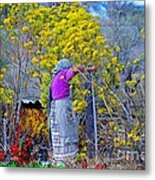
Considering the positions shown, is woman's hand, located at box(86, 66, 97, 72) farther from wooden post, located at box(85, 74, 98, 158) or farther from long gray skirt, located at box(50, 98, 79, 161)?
long gray skirt, located at box(50, 98, 79, 161)

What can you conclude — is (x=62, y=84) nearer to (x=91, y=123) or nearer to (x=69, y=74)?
(x=69, y=74)

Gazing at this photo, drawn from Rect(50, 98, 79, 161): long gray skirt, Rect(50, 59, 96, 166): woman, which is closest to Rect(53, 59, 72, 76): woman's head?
Rect(50, 59, 96, 166): woman

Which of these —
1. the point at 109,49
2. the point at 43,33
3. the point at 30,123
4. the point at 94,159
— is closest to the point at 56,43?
the point at 43,33

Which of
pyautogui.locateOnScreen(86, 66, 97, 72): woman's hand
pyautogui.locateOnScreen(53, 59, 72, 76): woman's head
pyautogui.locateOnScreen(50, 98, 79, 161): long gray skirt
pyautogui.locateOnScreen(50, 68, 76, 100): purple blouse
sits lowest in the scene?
pyautogui.locateOnScreen(50, 98, 79, 161): long gray skirt

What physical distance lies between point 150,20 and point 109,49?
0.64 ft

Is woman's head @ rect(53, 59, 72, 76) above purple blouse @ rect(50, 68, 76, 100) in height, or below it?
above

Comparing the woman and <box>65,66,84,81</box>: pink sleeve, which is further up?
<box>65,66,84,81</box>: pink sleeve

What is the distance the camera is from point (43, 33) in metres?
1.99

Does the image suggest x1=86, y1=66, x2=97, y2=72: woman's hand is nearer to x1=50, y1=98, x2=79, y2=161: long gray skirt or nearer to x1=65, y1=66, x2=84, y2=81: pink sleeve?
x1=65, y1=66, x2=84, y2=81: pink sleeve

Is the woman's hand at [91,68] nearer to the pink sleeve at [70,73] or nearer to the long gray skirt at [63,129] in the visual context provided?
the pink sleeve at [70,73]

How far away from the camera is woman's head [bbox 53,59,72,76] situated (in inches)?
77.6

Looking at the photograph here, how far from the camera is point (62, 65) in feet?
6.49

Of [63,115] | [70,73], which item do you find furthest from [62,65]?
[63,115]

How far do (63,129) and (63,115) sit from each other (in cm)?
6
